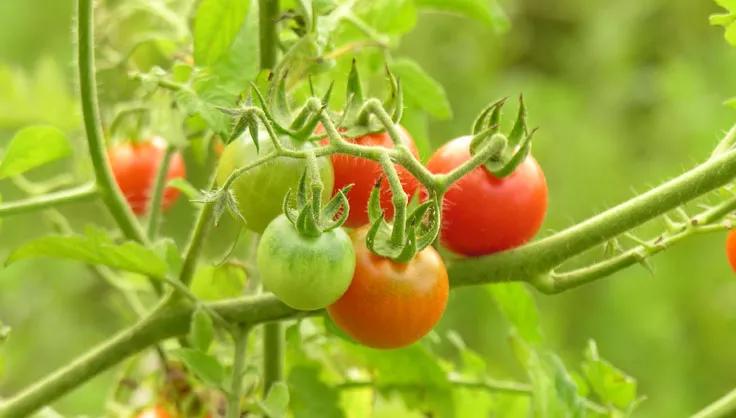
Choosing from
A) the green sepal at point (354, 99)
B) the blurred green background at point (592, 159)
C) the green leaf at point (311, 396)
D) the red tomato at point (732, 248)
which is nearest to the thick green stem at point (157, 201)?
the green leaf at point (311, 396)

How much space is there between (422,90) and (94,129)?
28cm

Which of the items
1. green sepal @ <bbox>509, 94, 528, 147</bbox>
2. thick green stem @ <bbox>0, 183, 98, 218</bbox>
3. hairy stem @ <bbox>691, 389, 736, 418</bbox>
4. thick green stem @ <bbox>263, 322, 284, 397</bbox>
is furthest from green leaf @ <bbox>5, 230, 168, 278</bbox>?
hairy stem @ <bbox>691, 389, 736, 418</bbox>

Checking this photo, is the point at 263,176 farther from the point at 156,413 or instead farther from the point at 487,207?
the point at 156,413

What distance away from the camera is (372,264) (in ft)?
2.24

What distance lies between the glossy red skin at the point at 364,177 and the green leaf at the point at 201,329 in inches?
5.1

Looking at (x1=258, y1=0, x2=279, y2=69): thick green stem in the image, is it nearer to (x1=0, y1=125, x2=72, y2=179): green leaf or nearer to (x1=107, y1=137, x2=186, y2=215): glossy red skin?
(x1=0, y1=125, x2=72, y2=179): green leaf

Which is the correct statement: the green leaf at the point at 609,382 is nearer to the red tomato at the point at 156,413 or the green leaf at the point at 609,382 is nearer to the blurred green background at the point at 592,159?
the red tomato at the point at 156,413

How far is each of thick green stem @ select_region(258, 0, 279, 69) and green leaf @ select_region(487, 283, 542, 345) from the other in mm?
239

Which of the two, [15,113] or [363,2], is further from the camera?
[15,113]

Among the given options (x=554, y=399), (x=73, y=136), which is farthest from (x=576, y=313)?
(x=554, y=399)

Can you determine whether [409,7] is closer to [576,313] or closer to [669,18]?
[576,313]

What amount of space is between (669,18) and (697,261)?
0.86 metres

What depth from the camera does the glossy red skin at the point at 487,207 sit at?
74 cm

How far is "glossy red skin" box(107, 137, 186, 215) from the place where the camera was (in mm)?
1075
